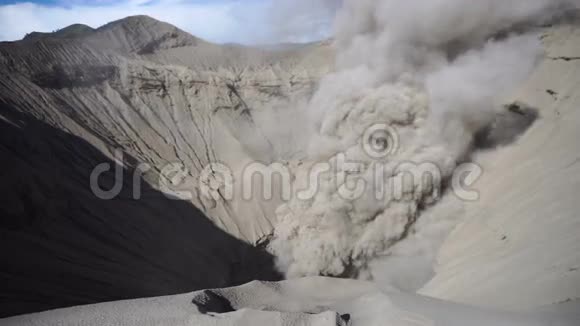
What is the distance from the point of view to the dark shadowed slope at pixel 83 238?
1124 cm

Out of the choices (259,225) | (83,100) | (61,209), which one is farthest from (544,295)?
(83,100)

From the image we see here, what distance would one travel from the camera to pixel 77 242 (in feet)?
42.8

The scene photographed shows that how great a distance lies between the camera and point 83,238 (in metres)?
13.4

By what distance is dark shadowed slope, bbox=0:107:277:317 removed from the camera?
1124cm

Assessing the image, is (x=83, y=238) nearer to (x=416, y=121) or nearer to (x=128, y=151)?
(x=128, y=151)

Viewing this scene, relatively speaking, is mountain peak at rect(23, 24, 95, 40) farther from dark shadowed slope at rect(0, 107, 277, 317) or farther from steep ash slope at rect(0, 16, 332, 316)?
dark shadowed slope at rect(0, 107, 277, 317)

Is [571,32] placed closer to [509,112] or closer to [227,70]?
[509,112]

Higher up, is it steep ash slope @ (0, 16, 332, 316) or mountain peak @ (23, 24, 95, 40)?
mountain peak @ (23, 24, 95, 40)

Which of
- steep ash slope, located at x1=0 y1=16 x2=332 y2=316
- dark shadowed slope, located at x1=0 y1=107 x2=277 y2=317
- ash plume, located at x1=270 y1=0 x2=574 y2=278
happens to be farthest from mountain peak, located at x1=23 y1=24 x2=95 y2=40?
ash plume, located at x1=270 y1=0 x2=574 y2=278

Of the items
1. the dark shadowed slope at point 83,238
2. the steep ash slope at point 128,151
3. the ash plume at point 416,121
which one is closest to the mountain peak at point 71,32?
the steep ash slope at point 128,151

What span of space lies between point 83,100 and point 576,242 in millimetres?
20552

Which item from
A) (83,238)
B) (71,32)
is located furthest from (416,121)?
(71,32)

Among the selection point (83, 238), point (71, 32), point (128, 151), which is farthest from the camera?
point (71, 32)

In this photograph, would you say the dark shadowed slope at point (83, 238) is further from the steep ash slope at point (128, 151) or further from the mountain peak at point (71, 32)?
the mountain peak at point (71, 32)
